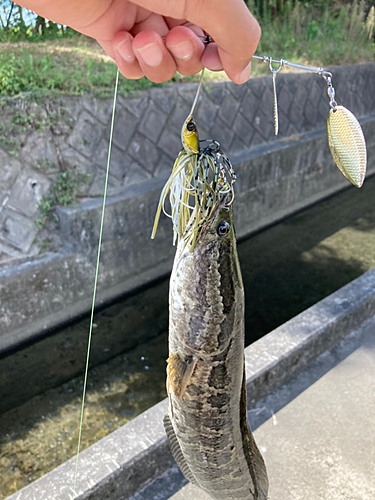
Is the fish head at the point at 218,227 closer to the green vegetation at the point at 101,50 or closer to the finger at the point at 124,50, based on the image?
the finger at the point at 124,50

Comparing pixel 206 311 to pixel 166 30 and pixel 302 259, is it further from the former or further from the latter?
pixel 302 259

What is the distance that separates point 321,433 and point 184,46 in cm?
261

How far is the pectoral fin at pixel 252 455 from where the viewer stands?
5.62 feet

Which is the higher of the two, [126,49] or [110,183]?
[126,49]

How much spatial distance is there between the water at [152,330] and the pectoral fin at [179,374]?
2.46m

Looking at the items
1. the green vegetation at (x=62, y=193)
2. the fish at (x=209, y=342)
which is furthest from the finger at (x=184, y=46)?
the green vegetation at (x=62, y=193)

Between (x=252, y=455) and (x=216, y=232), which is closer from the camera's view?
(x=216, y=232)

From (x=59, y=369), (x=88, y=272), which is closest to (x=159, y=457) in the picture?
(x=59, y=369)

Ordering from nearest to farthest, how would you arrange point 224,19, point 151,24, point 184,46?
point 224,19 < point 184,46 < point 151,24

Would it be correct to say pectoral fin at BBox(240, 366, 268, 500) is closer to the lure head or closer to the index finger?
the lure head

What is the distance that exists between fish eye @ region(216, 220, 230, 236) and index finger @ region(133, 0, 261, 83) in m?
0.48

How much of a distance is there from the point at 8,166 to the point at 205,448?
152 inches

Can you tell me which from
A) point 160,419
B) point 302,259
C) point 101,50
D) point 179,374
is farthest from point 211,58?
point 101,50

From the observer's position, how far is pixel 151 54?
1.49 meters
